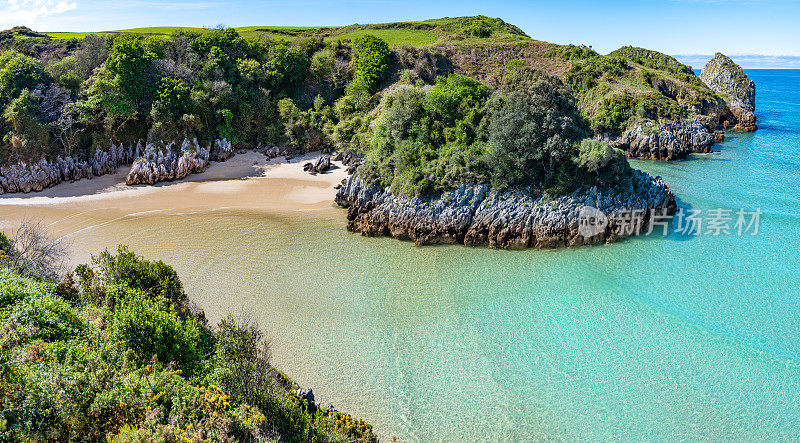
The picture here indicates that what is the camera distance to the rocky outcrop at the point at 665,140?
151ft

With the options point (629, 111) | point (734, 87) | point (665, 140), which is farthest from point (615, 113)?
point (734, 87)

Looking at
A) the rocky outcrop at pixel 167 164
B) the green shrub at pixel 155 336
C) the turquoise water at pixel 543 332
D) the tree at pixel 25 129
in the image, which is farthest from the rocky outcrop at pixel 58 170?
the green shrub at pixel 155 336

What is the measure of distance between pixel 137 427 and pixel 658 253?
1019 inches

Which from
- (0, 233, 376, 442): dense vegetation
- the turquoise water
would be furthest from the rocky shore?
(0, 233, 376, 442): dense vegetation

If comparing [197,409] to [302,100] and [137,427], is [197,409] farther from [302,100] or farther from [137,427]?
[302,100]

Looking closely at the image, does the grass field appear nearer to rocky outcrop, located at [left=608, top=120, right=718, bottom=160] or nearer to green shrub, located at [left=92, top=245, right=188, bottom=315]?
rocky outcrop, located at [left=608, top=120, right=718, bottom=160]

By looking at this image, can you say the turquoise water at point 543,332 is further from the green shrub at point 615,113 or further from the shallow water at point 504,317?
the green shrub at point 615,113

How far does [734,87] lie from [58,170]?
9212 cm

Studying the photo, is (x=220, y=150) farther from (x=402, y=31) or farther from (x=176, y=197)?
(x=402, y=31)

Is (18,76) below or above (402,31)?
below

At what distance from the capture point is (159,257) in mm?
24266

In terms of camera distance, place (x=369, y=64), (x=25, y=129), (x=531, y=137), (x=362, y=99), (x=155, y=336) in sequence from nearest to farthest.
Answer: (x=155, y=336) < (x=531, y=137) < (x=25, y=129) < (x=362, y=99) < (x=369, y=64)

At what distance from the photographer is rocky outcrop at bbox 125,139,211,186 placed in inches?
1361

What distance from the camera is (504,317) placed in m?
19.1
